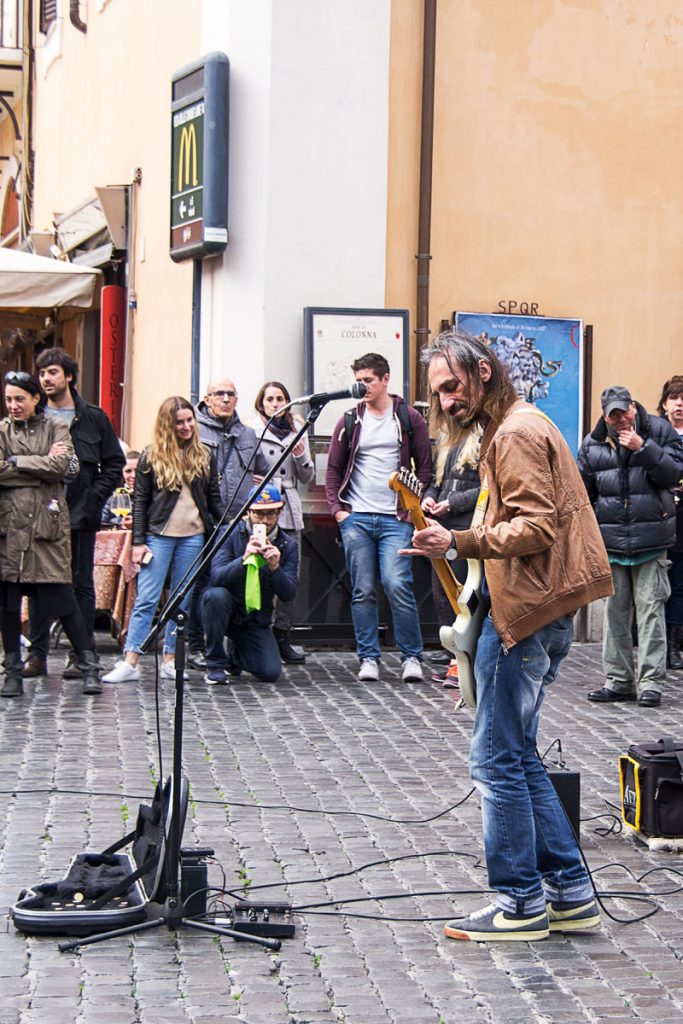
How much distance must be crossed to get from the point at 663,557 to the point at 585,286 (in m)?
3.44

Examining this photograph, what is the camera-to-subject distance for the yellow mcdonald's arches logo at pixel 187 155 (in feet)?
39.5

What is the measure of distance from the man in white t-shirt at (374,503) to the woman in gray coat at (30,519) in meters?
1.80

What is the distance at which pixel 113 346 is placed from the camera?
16.0m

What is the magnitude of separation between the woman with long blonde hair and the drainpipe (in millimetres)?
2398

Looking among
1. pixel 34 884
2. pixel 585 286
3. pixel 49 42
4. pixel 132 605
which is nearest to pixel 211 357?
pixel 132 605

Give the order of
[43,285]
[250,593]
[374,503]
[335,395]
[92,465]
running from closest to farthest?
[335,395]
[250,593]
[92,465]
[374,503]
[43,285]

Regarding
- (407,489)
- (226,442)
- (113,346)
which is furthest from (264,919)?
(113,346)

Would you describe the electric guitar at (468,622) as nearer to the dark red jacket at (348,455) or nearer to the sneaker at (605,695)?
the sneaker at (605,695)

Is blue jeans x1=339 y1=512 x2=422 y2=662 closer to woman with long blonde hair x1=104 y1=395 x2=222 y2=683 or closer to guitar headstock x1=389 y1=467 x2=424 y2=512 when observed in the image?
woman with long blonde hair x1=104 y1=395 x2=222 y2=683

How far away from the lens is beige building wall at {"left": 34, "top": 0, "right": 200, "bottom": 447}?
13.6 metres

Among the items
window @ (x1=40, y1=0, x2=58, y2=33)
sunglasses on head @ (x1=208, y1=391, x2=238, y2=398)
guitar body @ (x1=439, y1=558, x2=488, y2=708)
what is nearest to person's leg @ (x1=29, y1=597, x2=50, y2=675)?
sunglasses on head @ (x1=208, y1=391, x2=238, y2=398)

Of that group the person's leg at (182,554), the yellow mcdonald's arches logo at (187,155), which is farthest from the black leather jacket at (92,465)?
the yellow mcdonald's arches logo at (187,155)

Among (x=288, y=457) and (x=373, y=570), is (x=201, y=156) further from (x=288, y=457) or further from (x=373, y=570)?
(x=373, y=570)

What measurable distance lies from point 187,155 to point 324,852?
280 inches
